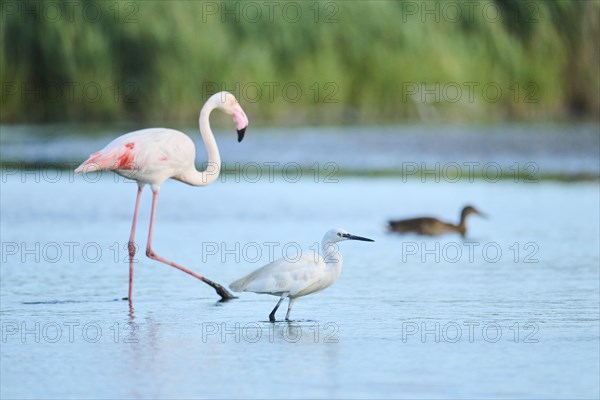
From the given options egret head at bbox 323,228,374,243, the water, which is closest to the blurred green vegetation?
the water

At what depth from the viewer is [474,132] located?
2706cm

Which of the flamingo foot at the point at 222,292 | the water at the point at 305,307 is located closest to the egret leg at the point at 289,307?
the water at the point at 305,307

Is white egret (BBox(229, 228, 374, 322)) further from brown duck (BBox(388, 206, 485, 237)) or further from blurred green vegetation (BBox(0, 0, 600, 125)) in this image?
blurred green vegetation (BBox(0, 0, 600, 125))

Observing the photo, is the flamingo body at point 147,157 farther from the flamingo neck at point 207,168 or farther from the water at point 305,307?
the water at point 305,307

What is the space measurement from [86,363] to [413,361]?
67.9 inches

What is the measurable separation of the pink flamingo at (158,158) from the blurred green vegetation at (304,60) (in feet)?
52.1

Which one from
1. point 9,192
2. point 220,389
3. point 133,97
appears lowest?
point 220,389

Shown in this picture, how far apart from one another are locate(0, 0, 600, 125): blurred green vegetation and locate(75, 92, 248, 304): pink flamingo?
626 inches

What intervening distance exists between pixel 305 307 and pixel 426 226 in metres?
4.66

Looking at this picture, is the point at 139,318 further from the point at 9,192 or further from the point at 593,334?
the point at 9,192

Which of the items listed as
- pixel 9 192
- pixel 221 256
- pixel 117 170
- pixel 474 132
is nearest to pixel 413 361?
pixel 117 170

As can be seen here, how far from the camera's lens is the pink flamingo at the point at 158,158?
1072cm

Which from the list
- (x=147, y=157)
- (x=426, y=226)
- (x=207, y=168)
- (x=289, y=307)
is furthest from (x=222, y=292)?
(x=426, y=226)

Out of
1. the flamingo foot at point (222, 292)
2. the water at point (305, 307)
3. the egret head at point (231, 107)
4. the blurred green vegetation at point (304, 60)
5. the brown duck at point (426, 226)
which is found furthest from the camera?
the blurred green vegetation at point (304, 60)
